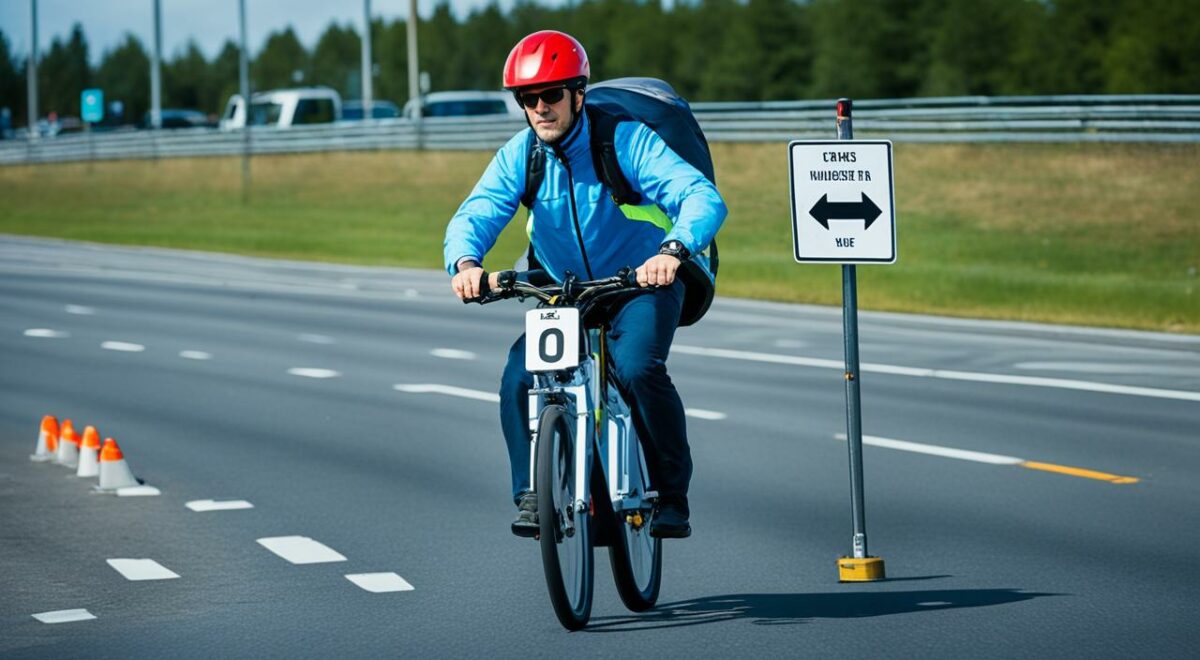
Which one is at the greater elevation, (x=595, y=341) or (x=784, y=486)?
(x=595, y=341)

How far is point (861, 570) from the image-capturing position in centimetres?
838

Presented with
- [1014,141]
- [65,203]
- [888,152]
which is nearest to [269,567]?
[888,152]

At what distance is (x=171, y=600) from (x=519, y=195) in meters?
2.09

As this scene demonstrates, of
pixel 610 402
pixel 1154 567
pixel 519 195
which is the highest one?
pixel 519 195

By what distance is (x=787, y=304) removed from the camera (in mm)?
24328

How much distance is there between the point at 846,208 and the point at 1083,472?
141 inches

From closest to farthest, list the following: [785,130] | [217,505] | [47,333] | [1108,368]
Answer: [217,505]
[1108,368]
[47,333]
[785,130]

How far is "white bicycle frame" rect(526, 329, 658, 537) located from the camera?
717 cm

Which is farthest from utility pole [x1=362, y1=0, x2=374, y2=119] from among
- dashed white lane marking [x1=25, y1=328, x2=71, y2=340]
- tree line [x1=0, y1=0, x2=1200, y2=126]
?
dashed white lane marking [x1=25, y1=328, x2=71, y2=340]

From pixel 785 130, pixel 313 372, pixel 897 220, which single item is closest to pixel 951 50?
pixel 785 130

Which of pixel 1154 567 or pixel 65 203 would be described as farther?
pixel 65 203

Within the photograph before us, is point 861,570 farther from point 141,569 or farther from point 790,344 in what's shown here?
point 790,344

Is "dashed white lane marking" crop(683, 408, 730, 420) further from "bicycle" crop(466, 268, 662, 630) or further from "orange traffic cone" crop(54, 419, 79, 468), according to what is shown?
"bicycle" crop(466, 268, 662, 630)

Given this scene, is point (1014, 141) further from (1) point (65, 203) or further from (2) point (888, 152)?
(2) point (888, 152)
